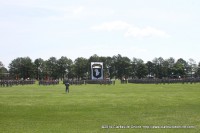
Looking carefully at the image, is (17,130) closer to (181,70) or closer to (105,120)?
(105,120)

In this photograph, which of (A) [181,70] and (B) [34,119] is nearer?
(B) [34,119]

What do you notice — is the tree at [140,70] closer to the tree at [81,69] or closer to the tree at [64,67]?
the tree at [81,69]

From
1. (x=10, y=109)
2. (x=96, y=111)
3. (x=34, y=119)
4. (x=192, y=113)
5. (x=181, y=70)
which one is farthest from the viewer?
(x=181, y=70)

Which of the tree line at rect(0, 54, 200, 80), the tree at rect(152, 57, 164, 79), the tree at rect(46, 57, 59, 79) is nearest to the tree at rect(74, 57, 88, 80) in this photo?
the tree line at rect(0, 54, 200, 80)

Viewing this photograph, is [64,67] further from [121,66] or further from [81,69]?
[121,66]

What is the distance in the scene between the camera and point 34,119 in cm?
1880

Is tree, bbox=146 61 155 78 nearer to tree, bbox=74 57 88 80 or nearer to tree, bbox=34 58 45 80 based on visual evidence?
tree, bbox=74 57 88 80

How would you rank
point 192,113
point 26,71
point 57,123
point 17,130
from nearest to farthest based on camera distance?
point 17,130 → point 57,123 → point 192,113 → point 26,71

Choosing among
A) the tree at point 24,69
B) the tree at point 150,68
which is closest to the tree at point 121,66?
the tree at point 150,68

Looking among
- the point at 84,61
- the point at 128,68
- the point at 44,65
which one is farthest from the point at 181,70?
the point at 44,65

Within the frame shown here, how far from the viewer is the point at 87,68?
162 m

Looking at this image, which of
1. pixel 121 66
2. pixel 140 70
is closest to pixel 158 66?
pixel 140 70

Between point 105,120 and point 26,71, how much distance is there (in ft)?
481

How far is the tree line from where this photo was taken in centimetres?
16075
